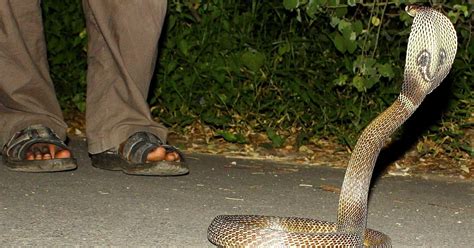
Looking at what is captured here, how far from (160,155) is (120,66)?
520mm

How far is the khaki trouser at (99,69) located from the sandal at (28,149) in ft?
0.23

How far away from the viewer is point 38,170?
16.8ft

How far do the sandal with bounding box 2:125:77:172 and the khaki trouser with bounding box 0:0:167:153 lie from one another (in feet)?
0.23

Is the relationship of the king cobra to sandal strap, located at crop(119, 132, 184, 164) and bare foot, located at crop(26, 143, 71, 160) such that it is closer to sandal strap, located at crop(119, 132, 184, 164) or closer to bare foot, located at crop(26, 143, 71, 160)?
sandal strap, located at crop(119, 132, 184, 164)

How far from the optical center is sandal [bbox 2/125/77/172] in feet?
16.7

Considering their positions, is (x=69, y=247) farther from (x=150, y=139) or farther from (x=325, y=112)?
(x=325, y=112)

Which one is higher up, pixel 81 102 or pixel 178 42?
pixel 178 42

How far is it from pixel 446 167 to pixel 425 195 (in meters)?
1.02

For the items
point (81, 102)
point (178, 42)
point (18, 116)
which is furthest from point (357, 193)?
point (81, 102)

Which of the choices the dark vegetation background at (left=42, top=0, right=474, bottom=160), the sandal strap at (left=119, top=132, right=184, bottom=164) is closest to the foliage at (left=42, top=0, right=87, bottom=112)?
the dark vegetation background at (left=42, top=0, right=474, bottom=160)

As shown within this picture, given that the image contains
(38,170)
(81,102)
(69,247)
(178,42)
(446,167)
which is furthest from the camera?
(81,102)

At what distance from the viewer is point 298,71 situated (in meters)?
6.91

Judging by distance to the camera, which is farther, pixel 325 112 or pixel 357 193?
pixel 325 112

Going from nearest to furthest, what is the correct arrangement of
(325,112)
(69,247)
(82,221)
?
(69,247) → (82,221) → (325,112)
